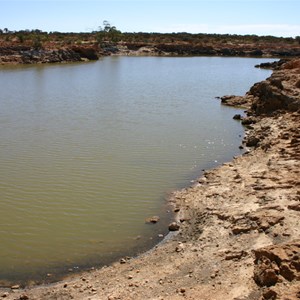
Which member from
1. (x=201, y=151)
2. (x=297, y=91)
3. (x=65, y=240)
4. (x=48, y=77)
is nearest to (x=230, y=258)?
(x=65, y=240)

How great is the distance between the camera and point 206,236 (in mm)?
9141

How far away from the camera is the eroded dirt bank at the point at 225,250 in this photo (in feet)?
21.7

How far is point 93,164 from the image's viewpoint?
14.5 m

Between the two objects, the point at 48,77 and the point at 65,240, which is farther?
the point at 48,77

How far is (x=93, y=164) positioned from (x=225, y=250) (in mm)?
7259

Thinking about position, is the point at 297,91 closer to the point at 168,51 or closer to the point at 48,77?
Result: the point at 48,77

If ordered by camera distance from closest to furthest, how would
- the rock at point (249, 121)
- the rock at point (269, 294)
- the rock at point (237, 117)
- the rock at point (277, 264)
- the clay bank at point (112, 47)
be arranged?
1. the rock at point (269, 294)
2. the rock at point (277, 264)
3. the rock at point (249, 121)
4. the rock at point (237, 117)
5. the clay bank at point (112, 47)

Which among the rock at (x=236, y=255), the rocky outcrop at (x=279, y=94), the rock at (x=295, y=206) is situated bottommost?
the rock at (x=236, y=255)

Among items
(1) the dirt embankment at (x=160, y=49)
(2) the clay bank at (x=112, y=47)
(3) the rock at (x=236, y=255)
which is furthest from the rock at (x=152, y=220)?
(1) the dirt embankment at (x=160, y=49)

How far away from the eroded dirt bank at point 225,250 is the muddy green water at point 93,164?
0.68m

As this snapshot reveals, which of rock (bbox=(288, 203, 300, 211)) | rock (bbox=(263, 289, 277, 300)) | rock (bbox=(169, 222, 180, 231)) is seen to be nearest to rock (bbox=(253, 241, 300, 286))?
rock (bbox=(263, 289, 277, 300))

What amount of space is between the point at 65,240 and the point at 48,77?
30.9 m

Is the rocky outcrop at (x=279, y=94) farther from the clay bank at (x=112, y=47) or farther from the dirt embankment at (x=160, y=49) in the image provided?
the dirt embankment at (x=160, y=49)

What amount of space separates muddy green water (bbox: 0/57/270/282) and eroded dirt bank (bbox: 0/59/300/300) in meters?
0.68
